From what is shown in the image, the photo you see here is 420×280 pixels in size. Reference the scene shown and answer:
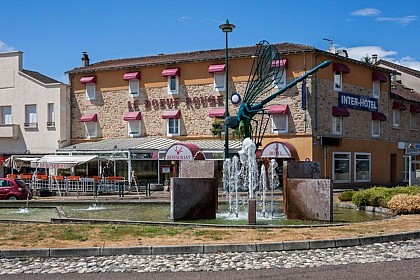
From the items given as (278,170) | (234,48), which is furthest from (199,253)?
(234,48)

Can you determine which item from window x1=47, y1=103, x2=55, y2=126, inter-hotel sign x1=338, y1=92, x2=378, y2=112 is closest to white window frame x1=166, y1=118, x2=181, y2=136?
window x1=47, y1=103, x2=55, y2=126

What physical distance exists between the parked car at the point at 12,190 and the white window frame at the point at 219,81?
16.0 m

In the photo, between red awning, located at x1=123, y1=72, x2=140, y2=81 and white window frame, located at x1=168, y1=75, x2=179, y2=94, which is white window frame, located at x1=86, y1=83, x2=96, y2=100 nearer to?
red awning, located at x1=123, y1=72, x2=140, y2=81

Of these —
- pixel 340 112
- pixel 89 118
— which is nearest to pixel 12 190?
pixel 89 118

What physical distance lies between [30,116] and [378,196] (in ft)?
109

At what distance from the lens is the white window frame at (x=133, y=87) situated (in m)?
43.2

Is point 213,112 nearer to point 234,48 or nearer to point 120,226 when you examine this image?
point 234,48

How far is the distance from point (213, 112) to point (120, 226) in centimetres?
2586

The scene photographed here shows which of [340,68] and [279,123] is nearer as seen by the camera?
[279,123]

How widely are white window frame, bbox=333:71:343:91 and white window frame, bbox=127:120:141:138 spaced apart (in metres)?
14.7

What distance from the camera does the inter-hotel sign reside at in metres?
40.0

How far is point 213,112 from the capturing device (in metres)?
39.7

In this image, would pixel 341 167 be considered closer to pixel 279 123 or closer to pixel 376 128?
pixel 376 128

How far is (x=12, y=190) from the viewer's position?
28.4m
